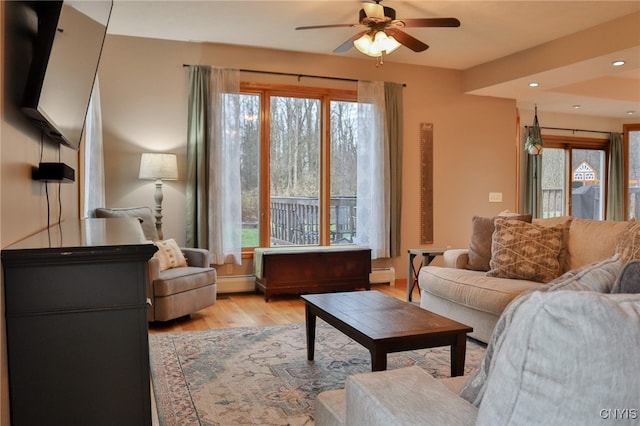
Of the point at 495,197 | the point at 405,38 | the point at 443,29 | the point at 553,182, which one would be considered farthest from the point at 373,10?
the point at 553,182

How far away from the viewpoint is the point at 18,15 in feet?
4.66

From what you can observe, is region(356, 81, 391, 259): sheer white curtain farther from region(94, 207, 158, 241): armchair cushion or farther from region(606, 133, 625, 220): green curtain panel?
region(606, 133, 625, 220): green curtain panel

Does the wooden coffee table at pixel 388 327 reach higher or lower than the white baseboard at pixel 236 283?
higher

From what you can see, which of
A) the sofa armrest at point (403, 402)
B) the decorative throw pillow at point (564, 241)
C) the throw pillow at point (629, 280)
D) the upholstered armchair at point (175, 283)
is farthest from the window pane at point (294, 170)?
the throw pillow at point (629, 280)

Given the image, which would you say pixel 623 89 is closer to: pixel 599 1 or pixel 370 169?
pixel 599 1

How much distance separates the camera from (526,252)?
3.65 m

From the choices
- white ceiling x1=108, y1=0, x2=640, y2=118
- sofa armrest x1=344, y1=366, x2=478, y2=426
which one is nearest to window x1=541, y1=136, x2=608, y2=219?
white ceiling x1=108, y1=0, x2=640, y2=118

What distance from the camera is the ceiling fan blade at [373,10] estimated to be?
139 inches

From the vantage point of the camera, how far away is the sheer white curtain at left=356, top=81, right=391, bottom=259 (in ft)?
19.1

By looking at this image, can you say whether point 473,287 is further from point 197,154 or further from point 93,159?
point 93,159


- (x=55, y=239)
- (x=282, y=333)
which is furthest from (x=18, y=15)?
(x=282, y=333)

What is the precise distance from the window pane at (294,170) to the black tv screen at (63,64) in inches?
Answer: 126

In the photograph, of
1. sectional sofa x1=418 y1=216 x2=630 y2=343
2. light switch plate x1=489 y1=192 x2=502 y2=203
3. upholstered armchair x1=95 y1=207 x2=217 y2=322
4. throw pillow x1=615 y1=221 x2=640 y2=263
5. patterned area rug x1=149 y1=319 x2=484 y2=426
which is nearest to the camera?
patterned area rug x1=149 y1=319 x2=484 y2=426

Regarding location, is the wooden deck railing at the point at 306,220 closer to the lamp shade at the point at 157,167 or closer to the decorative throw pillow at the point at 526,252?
the lamp shade at the point at 157,167
